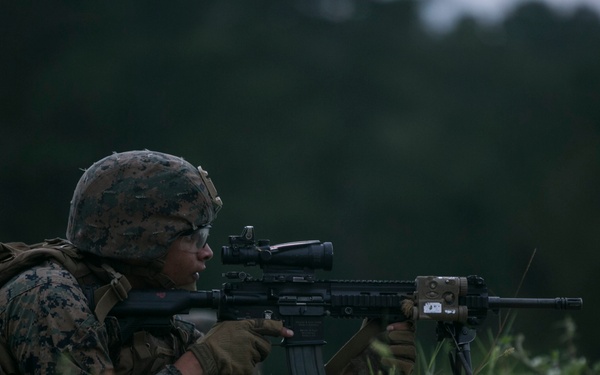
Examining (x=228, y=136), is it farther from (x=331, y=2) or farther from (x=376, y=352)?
(x=376, y=352)

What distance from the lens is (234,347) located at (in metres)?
6.38

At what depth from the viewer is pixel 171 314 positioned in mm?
6504

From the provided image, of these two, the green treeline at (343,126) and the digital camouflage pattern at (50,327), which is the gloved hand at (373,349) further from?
the green treeline at (343,126)

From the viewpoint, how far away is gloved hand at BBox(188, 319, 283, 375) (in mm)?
6320

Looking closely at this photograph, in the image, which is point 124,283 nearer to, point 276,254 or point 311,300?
point 276,254

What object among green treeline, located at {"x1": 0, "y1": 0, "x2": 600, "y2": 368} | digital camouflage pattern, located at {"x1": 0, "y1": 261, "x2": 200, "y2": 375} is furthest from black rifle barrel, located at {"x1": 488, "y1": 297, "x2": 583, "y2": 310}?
green treeline, located at {"x1": 0, "y1": 0, "x2": 600, "y2": 368}

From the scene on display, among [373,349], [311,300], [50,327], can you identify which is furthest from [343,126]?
[50,327]

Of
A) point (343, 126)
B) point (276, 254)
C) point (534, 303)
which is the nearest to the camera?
point (276, 254)

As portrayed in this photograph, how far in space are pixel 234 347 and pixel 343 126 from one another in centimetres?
3436

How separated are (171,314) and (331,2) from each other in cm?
3778

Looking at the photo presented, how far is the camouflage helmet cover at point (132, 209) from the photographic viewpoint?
21.2ft

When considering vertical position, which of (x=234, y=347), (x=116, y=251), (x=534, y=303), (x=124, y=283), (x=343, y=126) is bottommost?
(x=343, y=126)

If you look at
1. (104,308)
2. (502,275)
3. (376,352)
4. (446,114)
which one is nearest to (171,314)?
(104,308)

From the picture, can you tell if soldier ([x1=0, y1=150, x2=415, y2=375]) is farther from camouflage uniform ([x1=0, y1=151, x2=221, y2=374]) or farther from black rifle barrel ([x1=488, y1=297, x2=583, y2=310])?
black rifle barrel ([x1=488, y1=297, x2=583, y2=310])
